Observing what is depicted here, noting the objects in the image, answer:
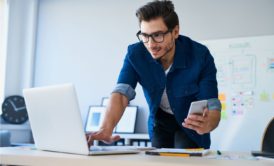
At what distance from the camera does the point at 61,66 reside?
4047mm

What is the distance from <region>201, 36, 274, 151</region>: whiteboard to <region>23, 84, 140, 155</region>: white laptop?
223 centimetres

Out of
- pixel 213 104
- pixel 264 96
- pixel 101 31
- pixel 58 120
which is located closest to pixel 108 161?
pixel 58 120

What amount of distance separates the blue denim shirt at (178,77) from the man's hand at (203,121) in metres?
0.09

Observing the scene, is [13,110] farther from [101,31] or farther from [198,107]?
[198,107]

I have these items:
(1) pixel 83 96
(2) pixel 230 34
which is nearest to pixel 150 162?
(2) pixel 230 34

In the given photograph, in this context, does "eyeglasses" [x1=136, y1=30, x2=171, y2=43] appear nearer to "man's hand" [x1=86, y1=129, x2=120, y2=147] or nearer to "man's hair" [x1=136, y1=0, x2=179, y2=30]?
"man's hair" [x1=136, y1=0, x2=179, y2=30]

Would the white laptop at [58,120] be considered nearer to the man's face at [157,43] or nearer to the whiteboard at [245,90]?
the man's face at [157,43]

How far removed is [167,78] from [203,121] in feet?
1.19

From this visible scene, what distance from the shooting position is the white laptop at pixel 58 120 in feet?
3.24

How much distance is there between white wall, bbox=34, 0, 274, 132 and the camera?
11.2 ft

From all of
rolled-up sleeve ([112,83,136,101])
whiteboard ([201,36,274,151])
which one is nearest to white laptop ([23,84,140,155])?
rolled-up sleeve ([112,83,136,101])

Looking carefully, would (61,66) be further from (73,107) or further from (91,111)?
(73,107)

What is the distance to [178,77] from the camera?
63.1 inches

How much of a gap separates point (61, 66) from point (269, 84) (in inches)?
89.5
